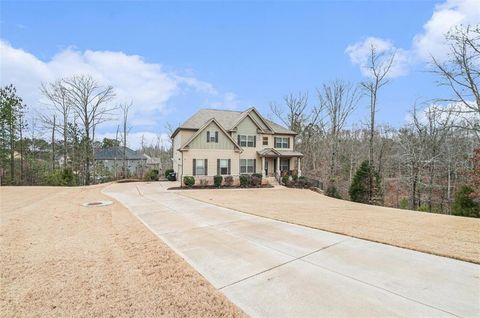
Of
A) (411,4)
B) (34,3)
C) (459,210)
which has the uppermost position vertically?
(411,4)

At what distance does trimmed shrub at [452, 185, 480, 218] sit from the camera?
13375mm

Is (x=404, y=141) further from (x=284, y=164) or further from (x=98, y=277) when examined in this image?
(x=98, y=277)

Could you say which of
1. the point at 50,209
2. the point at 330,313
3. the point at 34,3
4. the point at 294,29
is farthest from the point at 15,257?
the point at 294,29

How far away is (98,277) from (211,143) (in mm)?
18847

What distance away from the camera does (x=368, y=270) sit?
4.18 m

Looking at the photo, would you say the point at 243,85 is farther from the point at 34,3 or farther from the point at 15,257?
the point at 15,257

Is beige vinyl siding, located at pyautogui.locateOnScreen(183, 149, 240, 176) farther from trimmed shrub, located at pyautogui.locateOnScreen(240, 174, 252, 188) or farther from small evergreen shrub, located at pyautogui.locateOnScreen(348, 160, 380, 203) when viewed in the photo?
small evergreen shrub, located at pyautogui.locateOnScreen(348, 160, 380, 203)

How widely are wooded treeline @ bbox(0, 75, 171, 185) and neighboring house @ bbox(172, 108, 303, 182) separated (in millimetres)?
10744

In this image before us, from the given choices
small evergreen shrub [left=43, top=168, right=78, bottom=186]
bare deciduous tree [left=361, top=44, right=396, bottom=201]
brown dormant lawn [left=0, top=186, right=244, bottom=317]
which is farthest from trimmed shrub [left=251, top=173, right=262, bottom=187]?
small evergreen shrub [left=43, top=168, right=78, bottom=186]

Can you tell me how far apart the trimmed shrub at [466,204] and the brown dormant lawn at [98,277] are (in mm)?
15967

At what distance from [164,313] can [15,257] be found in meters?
4.28

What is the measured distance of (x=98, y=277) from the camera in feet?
13.6

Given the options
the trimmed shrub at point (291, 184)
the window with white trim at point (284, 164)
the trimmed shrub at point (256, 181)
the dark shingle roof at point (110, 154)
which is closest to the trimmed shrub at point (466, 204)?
the trimmed shrub at point (291, 184)

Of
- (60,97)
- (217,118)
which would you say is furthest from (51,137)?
(217,118)
